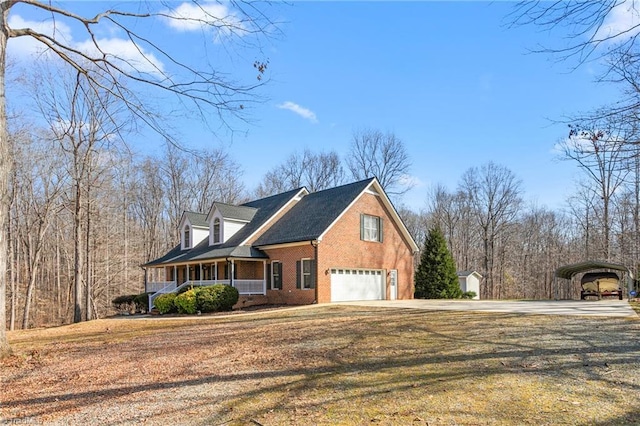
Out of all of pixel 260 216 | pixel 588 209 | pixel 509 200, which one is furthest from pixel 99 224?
pixel 588 209

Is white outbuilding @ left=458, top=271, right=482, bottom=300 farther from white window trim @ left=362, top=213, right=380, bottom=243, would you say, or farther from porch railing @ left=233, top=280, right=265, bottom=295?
porch railing @ left=233, top=280, right=265, bottom=295

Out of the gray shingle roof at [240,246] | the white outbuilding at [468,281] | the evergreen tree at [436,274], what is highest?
the gray shingle roof at [240,246]

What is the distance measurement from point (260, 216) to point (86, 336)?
14.1 metres

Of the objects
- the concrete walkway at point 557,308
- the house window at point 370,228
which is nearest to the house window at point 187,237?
the house window at point 370,228

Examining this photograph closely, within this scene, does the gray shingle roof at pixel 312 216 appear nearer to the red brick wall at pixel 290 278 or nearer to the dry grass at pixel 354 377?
the red brick wall at pixel 290 278

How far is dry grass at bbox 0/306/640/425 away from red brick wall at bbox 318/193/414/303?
1041cm

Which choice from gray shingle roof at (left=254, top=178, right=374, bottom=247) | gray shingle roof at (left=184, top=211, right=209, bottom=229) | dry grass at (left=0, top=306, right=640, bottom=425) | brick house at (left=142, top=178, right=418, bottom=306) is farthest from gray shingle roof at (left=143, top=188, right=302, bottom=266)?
dry grass at (left=0, top=306, right=640, bottom=425)

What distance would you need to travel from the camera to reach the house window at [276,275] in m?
23.3

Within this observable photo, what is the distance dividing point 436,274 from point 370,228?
23.6 ft

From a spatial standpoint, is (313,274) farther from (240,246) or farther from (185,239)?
(185,239)

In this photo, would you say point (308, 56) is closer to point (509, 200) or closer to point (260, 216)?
point (260, 216)

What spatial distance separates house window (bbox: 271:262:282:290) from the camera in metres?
23.3

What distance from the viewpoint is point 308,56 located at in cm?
895

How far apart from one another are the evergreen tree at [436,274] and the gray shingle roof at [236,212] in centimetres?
1166
